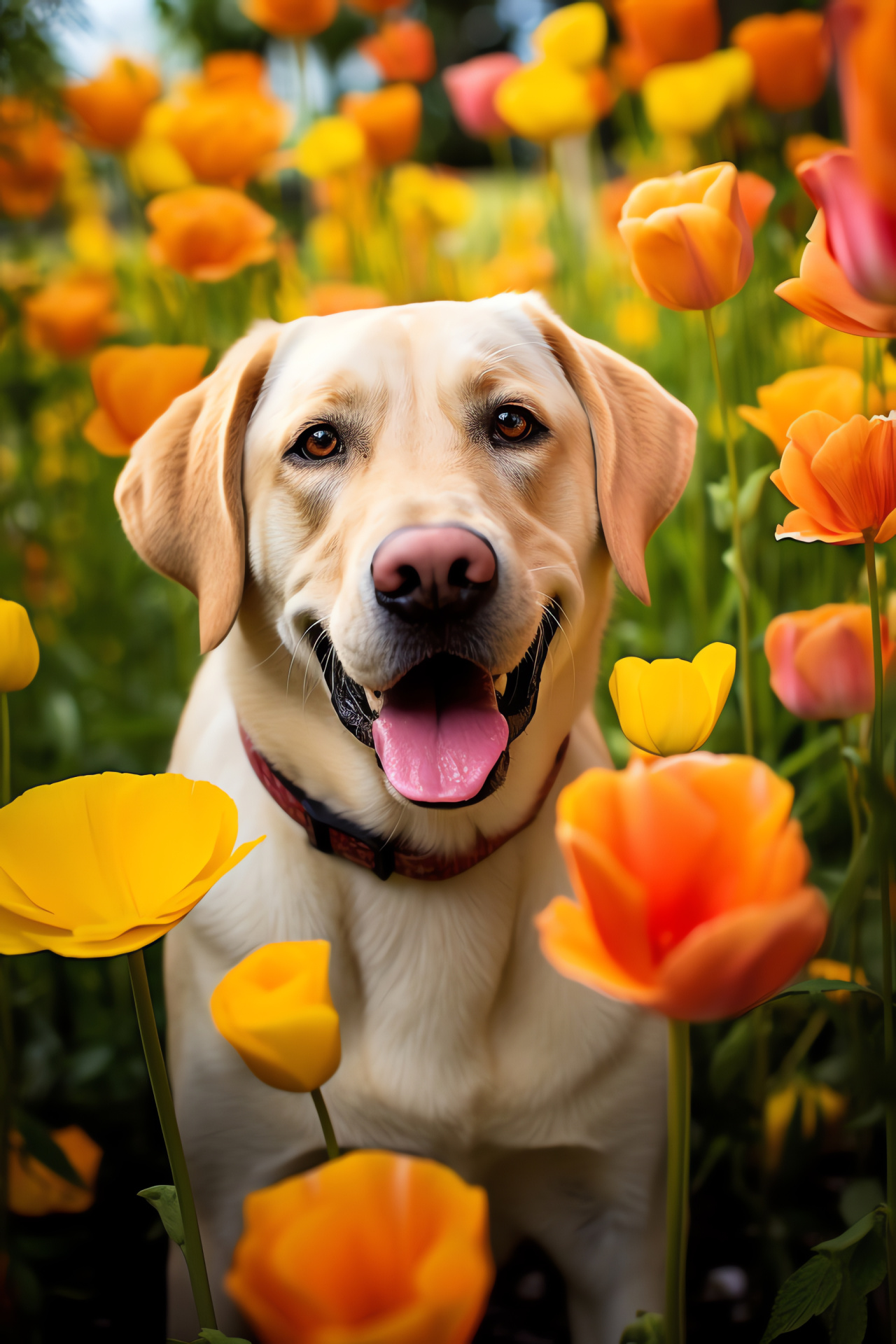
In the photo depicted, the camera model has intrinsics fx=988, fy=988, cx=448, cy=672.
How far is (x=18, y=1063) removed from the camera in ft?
6.50

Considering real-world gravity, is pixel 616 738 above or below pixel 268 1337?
below

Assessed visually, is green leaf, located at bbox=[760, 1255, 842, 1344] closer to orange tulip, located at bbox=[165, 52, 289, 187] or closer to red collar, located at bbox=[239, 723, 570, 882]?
red collar, located at bbox=[239, 723, 570, 882]

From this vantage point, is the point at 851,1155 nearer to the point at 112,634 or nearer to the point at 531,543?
the point at 531,543

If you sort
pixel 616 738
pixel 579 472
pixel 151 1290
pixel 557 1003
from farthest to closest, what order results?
pixel 616 738
pixel 151 1290
pixel 579 472
pixel 557 1003

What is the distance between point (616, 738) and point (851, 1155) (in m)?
0.96

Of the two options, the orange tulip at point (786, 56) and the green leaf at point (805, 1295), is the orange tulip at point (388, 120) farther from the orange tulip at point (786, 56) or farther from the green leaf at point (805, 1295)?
the green leaf at point (805, 1295)

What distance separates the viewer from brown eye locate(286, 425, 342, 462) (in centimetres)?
163

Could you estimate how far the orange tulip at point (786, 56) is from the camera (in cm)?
229

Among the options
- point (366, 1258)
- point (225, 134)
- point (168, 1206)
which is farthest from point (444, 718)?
point (225, 134)

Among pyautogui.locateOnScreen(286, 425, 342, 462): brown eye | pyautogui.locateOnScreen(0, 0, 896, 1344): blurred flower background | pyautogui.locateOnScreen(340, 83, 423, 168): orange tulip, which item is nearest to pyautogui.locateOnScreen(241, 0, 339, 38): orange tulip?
pyautogui.locateOnScreen(0, 0, 896, 1344): blurred flower background

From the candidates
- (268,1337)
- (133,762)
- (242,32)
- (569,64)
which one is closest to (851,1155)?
(268,1337)

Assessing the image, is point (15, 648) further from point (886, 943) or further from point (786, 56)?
point (786, 56)

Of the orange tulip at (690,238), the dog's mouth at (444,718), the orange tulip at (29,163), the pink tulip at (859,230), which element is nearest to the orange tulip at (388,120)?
the orange tulip at (29,163)

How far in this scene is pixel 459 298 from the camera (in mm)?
3664
